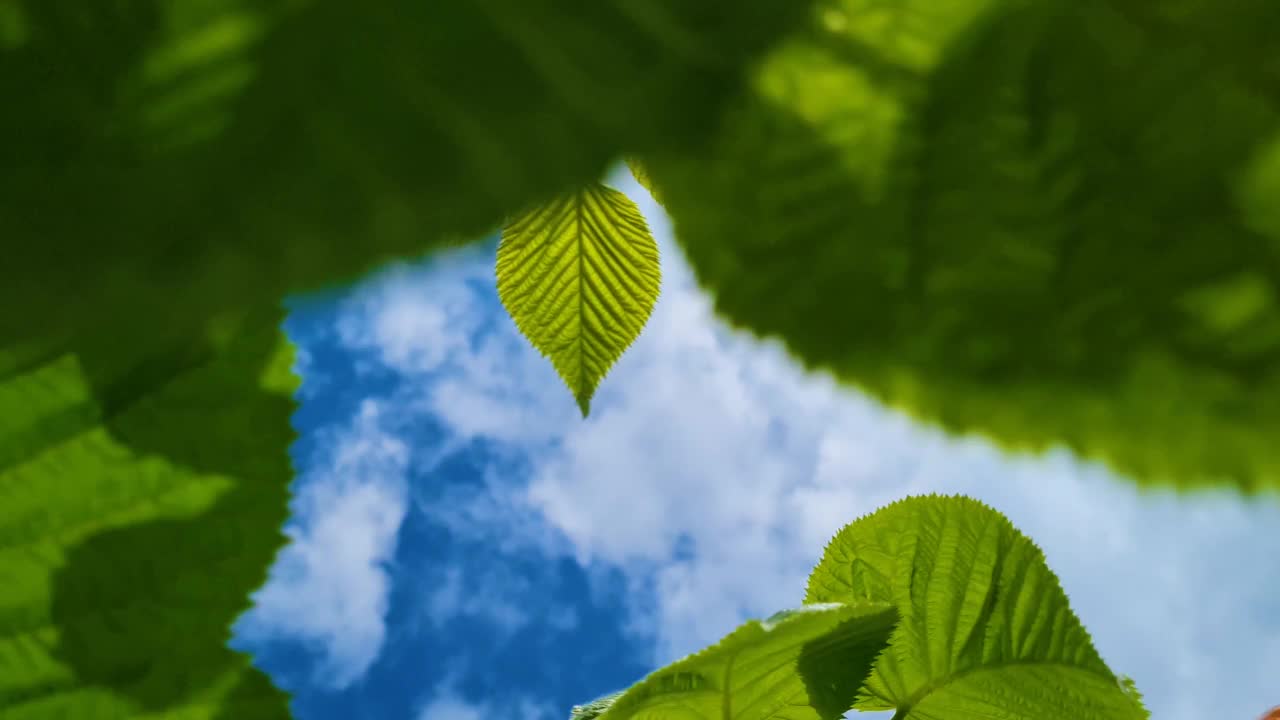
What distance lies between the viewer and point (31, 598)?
1.17 feet

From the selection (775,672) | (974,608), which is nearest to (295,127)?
(775,672)

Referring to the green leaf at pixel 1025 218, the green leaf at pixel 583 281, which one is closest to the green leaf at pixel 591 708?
the green leaf at pixel 583 281

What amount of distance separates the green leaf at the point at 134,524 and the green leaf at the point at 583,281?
67cm

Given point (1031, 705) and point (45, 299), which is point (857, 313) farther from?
point (1031, 705)

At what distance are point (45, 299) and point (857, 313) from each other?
15 cm

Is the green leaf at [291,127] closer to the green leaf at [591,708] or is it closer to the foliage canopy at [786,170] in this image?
→ the foliage canopy at [786,170]

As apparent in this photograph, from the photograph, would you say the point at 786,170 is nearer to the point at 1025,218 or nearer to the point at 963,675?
the point at 1025,218

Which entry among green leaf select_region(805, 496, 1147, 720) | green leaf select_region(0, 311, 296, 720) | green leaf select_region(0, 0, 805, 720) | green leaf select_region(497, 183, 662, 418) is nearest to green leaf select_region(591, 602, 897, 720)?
green leaf select_region(805, 496, 1147, 720)

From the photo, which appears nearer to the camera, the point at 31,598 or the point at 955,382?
the point at 955,382

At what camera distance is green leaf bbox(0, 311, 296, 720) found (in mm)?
324

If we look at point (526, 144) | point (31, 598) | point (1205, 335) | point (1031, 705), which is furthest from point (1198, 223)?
point (1031, 705)

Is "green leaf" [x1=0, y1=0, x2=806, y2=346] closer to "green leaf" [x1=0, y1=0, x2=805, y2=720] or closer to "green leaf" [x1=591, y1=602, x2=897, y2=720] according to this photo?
"green leaf" [x1=0, y1=0, x2=805, y2=720]

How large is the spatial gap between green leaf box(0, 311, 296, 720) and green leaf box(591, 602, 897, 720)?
26cm

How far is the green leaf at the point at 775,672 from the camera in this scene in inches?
21.6
